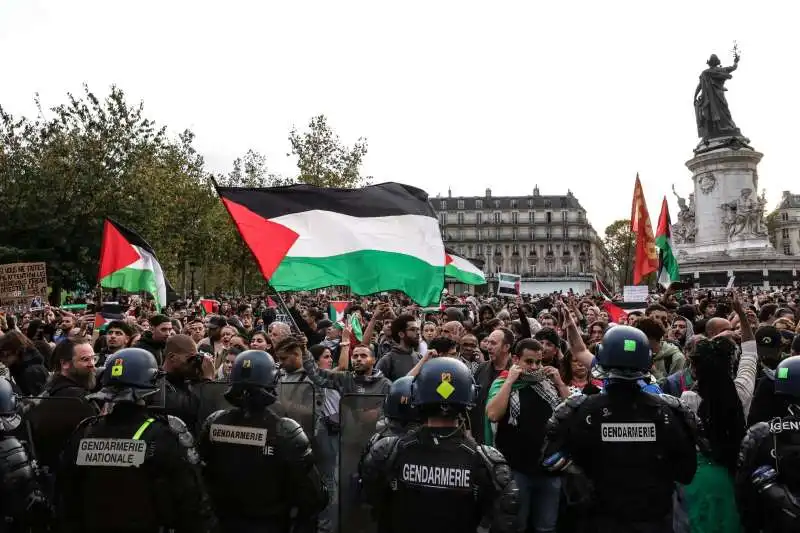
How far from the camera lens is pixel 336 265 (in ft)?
28.2

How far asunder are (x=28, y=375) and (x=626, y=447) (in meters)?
5.51

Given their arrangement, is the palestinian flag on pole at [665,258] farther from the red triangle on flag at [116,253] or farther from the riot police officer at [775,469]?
the riot police officer at [775,469]

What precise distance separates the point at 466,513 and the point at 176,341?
3.11 metres

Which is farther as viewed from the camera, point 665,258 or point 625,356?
point 665,258

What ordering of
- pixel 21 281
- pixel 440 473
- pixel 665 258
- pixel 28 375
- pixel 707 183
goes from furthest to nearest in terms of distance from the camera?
pixel 707 183 → pixel 665 258 → pixel 21 281 → pixel 28 375 → pixel 440 473

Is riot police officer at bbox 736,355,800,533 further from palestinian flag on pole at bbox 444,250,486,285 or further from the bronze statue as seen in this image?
the bronze statue

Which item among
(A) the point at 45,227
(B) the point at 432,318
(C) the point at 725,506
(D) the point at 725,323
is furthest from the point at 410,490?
(A) the point at 45,227

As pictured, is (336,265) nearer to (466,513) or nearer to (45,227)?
(466,513)

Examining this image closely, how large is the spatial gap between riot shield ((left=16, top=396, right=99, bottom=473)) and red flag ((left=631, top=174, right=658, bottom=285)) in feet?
48.0

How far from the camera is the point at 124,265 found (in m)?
13.3

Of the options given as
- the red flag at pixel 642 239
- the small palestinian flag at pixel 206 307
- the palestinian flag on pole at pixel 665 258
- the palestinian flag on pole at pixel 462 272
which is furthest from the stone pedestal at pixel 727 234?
the small palestinian flag at pixel 206 307

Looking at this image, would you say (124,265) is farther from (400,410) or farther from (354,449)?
(400,410)

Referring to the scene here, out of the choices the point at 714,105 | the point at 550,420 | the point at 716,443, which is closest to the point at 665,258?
the point at 716,443

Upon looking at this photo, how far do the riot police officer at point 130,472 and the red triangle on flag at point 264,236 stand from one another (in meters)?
3.70
